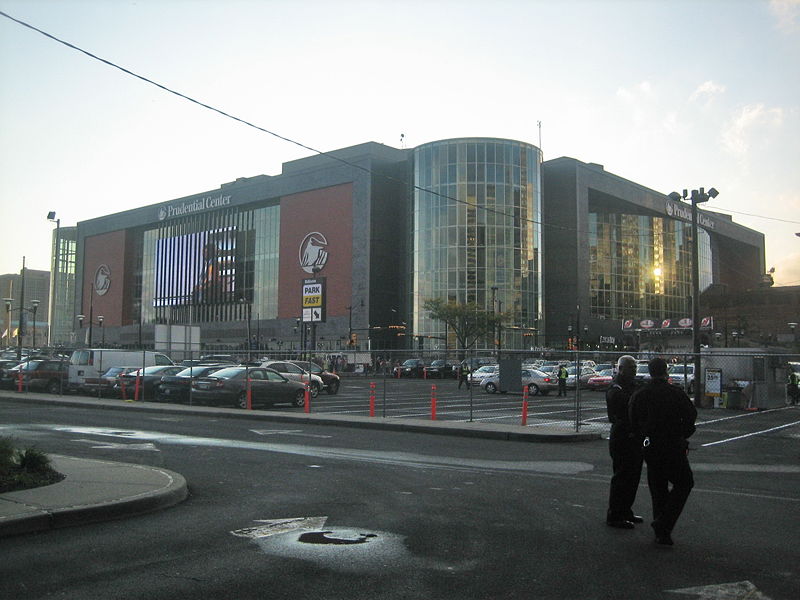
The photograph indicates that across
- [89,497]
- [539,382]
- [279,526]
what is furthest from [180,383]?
[279,526]

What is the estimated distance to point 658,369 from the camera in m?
6.68

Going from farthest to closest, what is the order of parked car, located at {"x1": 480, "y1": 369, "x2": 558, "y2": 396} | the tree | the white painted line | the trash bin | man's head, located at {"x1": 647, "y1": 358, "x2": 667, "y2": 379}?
1. the tree
2. parked car, located at {"x1": 480, "y1": 369, "x2": 558, "y2": 396}
3. the trash bin
4. the white painted line
5. man's head, located at {"x1": 647, "y1": 358, "x2": 667, "y2": 379}

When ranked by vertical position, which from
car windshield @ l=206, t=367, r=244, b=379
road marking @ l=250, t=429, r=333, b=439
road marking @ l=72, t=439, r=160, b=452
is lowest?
road marking @ l=250, t=429, r=333, b=439

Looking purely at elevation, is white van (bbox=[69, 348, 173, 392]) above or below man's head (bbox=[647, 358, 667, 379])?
below

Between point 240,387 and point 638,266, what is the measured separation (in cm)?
8833

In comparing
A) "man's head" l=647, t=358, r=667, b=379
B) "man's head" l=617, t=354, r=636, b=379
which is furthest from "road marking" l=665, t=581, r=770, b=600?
"man's head" l=617, t=354, r=636, b=379

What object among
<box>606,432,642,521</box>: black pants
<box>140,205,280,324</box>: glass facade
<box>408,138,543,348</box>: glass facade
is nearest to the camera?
<box>606,432,642,521</box>: black pants

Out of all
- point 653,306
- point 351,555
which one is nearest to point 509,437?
point 351,555

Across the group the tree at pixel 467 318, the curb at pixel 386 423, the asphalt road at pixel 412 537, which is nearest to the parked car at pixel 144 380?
the curb at pixel 386 423

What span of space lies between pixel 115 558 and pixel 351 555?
194 centimetres

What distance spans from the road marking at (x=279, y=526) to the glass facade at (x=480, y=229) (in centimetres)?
7317

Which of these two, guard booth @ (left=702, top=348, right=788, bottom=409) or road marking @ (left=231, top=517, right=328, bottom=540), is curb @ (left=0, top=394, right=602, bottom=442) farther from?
guard booth @ (left=702, top=348, right=788, bottom=409)

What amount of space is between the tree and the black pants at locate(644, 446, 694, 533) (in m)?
66.6

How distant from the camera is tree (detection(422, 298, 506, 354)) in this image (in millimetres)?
74000
